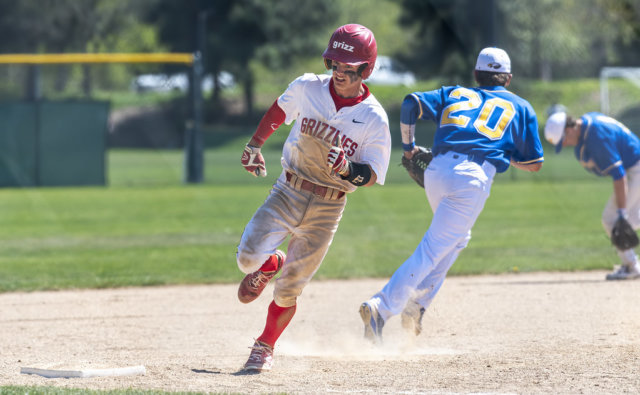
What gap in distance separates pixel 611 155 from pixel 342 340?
338 cm

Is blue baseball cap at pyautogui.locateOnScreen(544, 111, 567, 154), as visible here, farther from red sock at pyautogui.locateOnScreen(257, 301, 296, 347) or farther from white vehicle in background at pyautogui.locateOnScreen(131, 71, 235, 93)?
white vehicle in background at pyautogui.locateOnScreen(131, 71, 235, 93)

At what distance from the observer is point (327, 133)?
504 cm

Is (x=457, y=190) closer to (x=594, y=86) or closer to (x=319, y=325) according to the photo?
(x=319, y=325)

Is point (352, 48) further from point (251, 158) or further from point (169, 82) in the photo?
point (169, 82)

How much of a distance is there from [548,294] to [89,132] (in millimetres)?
13485

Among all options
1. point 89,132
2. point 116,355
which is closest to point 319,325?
point 116,355

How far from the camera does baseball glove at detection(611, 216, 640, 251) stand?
8148 mm

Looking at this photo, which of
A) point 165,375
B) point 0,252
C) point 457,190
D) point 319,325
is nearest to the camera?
point 165,375

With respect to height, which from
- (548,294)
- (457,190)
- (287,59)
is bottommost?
(287,59)

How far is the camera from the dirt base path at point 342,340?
4750mm

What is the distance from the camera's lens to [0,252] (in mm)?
10984

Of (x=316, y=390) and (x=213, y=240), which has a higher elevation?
(x=316, y=390)

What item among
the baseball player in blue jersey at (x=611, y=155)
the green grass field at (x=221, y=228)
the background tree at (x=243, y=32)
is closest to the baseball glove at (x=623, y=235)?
the baseball player in blue jersey at (x=611, y=155)

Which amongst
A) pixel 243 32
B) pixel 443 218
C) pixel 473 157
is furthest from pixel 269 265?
pixel 243 32
